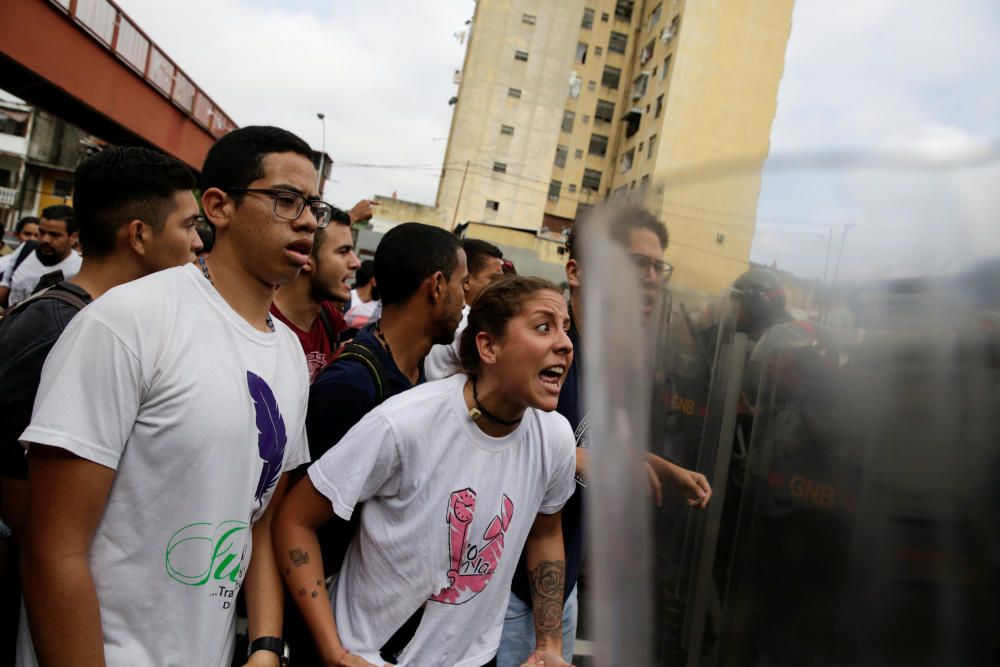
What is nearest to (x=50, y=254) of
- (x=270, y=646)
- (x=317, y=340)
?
(x=317, y=340)

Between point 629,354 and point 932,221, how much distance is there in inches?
10.2

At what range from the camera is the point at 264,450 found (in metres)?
1.54

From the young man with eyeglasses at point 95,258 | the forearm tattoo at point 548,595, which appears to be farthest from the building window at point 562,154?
the forearm tattoo at point 548,595

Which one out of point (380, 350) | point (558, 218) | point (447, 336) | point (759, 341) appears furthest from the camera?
point (558, 218)

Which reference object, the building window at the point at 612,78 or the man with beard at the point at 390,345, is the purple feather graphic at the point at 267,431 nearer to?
the man with beard at the point at 390,345

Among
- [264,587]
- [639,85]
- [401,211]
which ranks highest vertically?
[639,85]

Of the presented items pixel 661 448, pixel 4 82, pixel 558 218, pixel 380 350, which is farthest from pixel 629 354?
pixel 558 218

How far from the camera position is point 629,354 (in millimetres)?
610

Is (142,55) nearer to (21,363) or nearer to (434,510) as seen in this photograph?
(21,363)

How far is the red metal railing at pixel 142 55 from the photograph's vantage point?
10.6 m

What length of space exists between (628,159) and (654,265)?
4423cm

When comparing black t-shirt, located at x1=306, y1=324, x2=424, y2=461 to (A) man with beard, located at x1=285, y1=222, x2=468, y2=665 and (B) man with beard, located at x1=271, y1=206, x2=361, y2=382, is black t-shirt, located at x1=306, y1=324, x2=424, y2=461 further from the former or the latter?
(B) man with beard, located at x1=271, y1=206, x2=361, y2=382

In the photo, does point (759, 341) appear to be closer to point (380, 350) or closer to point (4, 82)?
point (380, 350)

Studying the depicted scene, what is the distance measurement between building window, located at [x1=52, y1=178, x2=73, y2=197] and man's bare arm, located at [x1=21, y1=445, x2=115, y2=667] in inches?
1864
